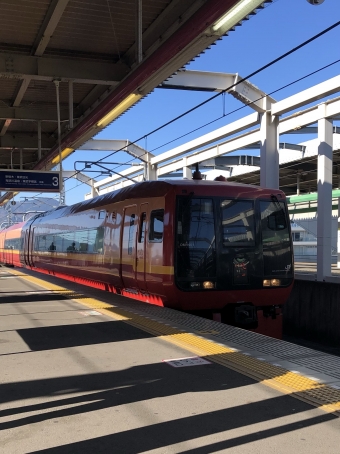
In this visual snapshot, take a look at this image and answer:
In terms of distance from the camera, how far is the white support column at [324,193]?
41.0 ft

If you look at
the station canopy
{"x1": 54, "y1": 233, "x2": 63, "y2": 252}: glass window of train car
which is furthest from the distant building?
the station canopy

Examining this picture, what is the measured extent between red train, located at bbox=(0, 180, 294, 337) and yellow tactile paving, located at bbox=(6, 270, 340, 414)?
1064mm

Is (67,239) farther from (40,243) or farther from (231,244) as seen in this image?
(231,244)

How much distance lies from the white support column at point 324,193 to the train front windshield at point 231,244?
13.3ft

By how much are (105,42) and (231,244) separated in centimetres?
448

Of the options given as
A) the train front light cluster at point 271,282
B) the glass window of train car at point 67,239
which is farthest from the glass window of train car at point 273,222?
the glass window of train car at point 67,239

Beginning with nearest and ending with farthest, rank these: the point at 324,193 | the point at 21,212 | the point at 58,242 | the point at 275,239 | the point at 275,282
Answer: the point at 275,282 < the point at 275,239 < the point at 324,193 < the point at 58,242 < the point at 21,212

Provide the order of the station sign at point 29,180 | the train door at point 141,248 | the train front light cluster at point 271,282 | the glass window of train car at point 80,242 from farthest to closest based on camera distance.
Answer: the station sign at point 29,180
the glass window of train car at point 80,242
the train door at point 141,248
the train front light cluster at point 271,282

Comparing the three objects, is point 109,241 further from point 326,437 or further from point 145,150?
point 145,150

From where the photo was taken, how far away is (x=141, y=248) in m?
8.91

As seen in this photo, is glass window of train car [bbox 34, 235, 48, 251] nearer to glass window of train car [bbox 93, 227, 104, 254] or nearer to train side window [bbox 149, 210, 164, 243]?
glass window of train car [bbox 93, 227, 104, 254]

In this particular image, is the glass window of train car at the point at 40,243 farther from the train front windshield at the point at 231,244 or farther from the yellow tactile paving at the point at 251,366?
the yellow tactile paving at the point at 251,366

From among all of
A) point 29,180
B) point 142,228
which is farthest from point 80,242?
point 142,228

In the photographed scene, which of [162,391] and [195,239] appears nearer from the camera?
[162,391]
